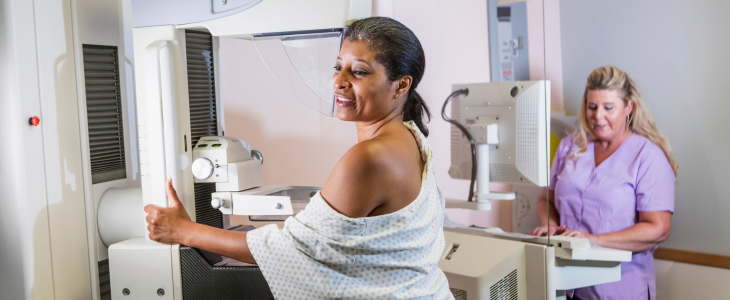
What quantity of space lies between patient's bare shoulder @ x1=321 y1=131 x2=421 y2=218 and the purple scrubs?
3.00 feet

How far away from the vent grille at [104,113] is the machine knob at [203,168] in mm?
442

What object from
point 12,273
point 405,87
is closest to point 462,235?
point 405,87

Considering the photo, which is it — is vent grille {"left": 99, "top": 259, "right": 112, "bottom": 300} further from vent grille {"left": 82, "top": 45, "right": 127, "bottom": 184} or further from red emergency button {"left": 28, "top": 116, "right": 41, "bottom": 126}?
red emergency button {"left": 28, "top": 116, "right": 41, "bottom": 126}

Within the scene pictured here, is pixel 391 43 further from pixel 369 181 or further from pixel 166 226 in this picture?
pixel 166 226

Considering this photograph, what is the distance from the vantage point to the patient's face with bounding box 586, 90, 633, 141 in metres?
1.67

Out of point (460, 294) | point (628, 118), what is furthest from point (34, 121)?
point (628, 118)

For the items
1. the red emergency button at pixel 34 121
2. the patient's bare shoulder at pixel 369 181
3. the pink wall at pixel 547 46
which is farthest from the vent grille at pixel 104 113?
the pink wall at pixel 547 46

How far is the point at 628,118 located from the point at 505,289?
702 mm

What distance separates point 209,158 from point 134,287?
1.29 ft

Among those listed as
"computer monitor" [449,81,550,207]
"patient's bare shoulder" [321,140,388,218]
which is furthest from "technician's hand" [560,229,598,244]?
"patient's bare shoulder" [321,140,388,218]

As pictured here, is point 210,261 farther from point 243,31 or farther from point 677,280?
point 677,280

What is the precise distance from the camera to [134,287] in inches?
52.5

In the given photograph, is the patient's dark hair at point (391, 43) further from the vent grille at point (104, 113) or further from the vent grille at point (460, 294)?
the vent grille at point (104, 113)

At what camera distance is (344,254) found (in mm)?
909
